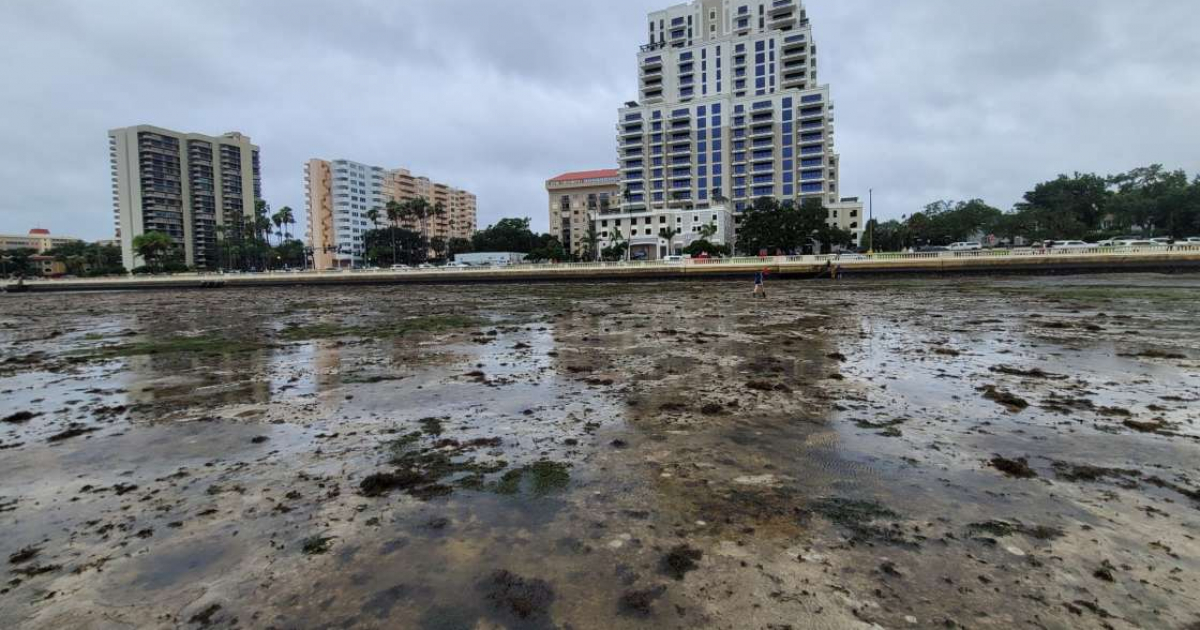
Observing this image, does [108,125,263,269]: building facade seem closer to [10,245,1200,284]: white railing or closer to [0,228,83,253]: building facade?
[0,228,83,253]: building facade

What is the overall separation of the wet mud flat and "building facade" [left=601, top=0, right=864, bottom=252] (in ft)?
336

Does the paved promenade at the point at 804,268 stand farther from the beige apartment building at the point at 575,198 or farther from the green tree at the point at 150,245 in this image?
the beige apartment building at the point at 575,198

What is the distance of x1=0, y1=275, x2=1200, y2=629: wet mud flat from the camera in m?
2.76

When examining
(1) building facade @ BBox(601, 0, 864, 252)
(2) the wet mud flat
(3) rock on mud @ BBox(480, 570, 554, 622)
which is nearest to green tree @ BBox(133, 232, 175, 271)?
(1) building facade @ BBox(601, 0, 864, 252)

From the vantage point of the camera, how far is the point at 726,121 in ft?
392

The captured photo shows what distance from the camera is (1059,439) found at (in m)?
5.04

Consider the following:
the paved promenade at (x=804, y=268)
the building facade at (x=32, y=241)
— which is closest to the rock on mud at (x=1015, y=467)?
the paved promenade at (x=804, y=268)

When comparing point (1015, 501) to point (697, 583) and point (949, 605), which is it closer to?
point (949, 605)

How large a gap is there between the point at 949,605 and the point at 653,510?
1.72 metres

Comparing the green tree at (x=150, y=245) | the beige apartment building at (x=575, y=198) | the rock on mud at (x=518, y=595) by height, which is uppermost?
the beige apartment building at (x=575, y=198)

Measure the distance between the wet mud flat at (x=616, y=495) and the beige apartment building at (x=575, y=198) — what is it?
14488 centimetres

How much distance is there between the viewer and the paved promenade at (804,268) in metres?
41.2

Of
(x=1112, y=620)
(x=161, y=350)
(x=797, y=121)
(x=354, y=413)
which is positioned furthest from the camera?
(x=797, y=121)

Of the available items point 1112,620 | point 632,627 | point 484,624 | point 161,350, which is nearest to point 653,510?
point 632,627
